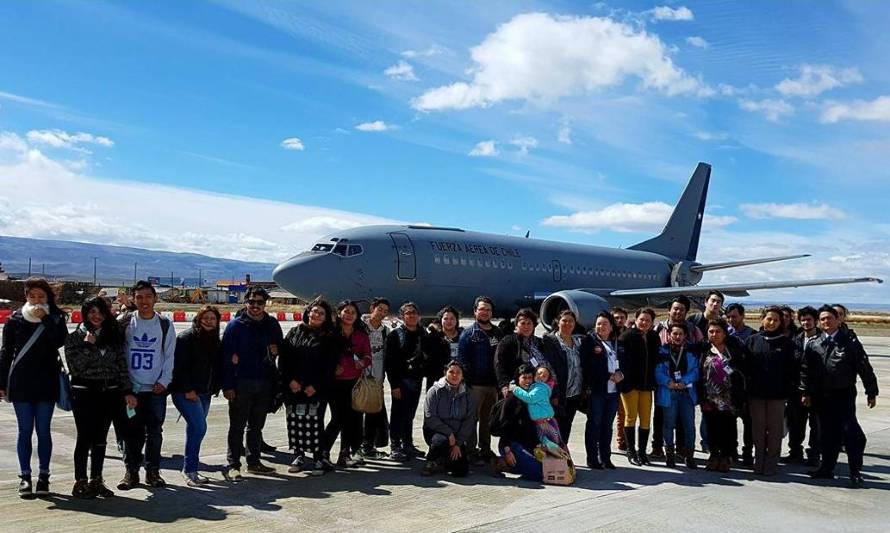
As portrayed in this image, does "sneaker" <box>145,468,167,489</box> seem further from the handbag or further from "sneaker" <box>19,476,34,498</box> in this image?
the handbag

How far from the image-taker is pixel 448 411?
7.12 m

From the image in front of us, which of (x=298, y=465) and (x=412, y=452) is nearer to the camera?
(x=298, y=465)

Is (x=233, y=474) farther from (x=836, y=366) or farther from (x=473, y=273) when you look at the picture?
(x=473, y=273)

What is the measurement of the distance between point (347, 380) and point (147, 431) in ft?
6.08

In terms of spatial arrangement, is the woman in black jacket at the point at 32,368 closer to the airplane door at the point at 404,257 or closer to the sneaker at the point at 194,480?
the sneaker at the point at 194,480

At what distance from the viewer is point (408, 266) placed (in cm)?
1894

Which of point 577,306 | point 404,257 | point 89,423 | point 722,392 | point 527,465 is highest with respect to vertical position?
point 404,257

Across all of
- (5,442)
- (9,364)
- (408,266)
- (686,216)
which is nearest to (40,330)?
(9,364)

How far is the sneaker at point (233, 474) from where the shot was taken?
648 centimetres

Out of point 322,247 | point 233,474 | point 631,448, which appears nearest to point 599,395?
point 631,448

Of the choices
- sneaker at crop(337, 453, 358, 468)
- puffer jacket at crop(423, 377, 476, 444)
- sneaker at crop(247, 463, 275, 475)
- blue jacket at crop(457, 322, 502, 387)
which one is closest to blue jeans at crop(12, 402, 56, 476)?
sneaker at crop(247, 463, 275, 475)

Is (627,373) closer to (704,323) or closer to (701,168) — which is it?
(704,323)

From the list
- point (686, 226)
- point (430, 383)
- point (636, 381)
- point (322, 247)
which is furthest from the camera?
point (686, 226)

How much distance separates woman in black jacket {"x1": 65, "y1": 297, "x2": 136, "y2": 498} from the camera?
5.91 metres
